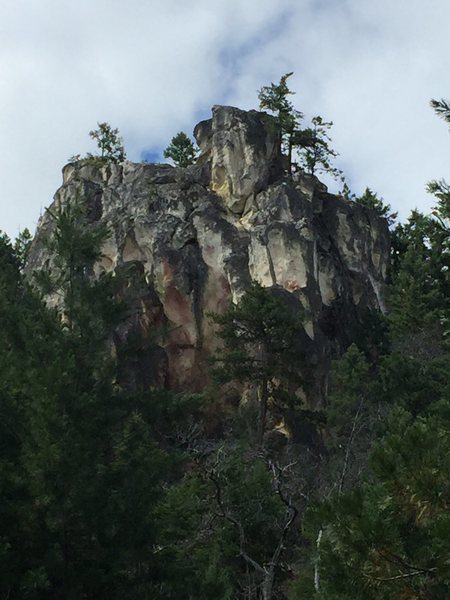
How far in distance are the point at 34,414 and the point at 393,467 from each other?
669cm

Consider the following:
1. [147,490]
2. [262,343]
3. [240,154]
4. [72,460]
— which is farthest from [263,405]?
[72,460]

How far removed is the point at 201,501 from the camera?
17.0m

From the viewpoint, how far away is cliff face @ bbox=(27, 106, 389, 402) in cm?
3262

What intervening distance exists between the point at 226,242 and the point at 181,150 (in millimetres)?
11159

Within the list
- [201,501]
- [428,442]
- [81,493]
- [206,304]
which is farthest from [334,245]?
[428,442]

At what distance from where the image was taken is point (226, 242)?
112 feet

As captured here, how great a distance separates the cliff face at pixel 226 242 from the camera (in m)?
32.6

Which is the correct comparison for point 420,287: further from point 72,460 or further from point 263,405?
point 72,460

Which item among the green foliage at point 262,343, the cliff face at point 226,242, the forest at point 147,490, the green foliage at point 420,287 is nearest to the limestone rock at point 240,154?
the cliff face at point 226,242

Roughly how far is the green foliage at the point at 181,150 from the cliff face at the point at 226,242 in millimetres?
5136

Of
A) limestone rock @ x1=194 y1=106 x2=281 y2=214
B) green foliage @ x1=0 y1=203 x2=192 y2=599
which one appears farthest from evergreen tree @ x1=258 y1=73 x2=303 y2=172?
green foliage @ x1=0 y1=203 x2=192 y2=599

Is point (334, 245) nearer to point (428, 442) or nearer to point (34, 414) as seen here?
point (34, 414)

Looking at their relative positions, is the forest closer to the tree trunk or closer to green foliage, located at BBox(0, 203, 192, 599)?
green foliage, located at BBox(0, 203, 192, 599)

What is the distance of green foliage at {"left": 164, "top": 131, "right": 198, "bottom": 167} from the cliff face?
5136mm
